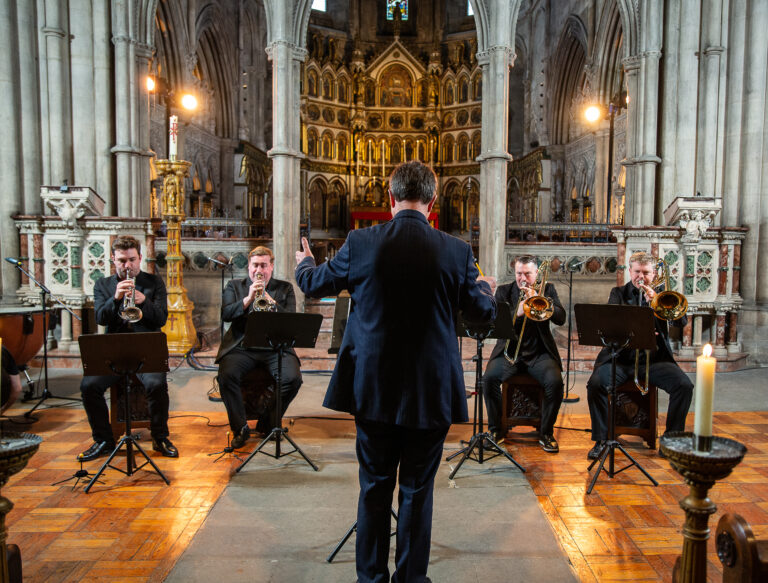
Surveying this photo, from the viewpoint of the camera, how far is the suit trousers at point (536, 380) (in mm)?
4914

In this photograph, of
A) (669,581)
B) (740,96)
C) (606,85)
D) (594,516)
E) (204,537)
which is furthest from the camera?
(606,85)

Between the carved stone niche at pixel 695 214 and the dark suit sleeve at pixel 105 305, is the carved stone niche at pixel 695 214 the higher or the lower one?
the higher one

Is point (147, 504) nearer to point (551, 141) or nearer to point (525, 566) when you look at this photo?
point (525, 566)

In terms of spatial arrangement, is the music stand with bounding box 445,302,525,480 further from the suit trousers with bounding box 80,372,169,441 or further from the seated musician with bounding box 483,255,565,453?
the suit trousers with bounding box 80,372,169,441

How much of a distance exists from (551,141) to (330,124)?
8.07 metres

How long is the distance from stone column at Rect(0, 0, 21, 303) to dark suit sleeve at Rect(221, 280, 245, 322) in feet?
17.6

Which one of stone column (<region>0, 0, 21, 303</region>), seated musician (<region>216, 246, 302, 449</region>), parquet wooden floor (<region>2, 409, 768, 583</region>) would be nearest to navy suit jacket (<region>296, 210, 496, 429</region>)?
parquet wooden floor (<region>2, 409, 768, 583</region>)

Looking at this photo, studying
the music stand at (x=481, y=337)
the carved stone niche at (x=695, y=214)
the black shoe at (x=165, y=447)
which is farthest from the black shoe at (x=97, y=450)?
the carved stone niche at (x=695, y=214)

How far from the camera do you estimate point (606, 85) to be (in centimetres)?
1686

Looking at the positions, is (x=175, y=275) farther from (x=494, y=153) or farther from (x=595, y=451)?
(x=595, y=451)

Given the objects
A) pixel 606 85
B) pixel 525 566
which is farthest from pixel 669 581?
pixel 606 85

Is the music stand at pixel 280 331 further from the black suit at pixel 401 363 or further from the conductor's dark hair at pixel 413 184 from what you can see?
the conductor's dark hair at pixel 413 184

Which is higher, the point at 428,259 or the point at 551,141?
the point at 551,141

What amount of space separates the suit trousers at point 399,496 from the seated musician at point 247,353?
2.29 m
